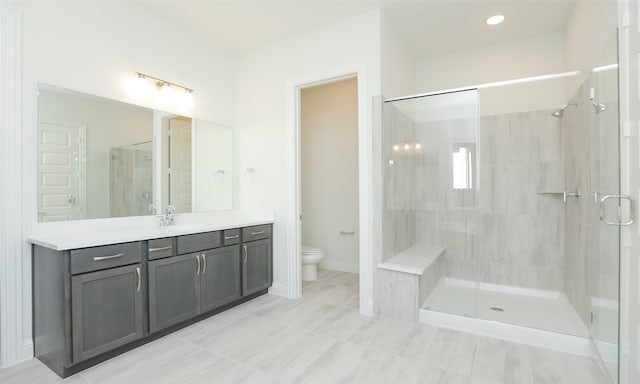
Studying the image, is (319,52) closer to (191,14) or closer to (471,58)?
(191,14)

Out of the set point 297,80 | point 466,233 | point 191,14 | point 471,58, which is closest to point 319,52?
point 297,80

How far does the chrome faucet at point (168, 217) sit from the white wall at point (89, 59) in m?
0.90

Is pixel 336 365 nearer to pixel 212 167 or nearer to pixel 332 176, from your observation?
pixel 212 167

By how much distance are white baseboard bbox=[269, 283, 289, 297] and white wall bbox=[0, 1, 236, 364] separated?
1.98 meters

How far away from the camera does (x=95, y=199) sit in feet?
7.98

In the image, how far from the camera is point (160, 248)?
2324mm

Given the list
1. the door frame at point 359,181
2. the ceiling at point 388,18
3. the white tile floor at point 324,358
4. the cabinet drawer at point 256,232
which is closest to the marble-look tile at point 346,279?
the door frame at point 359,181

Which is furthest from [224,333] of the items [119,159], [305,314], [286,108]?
[286,108]

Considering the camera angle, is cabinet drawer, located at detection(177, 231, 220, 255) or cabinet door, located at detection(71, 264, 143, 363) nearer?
cabinet door, located at detection(71, 264, 143, 363)

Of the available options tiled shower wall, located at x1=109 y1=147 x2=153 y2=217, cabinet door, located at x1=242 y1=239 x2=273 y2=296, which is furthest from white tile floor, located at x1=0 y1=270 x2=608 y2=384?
tiled shower wall, located at x1=109 y1=147 x2=153 y2=217

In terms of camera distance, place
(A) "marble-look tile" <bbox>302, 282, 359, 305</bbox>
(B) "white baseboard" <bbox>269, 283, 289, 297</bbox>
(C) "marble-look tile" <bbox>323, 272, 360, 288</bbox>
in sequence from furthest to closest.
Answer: (C) "marble-look tile" <bbox>323, 272, 360, 288</bbox> → (B) "white baseboard" <bbox>269, 283, 289, 297</bbox> → (A) "marble-look tile" <bbox>302, 282, 359, 305</bbox>

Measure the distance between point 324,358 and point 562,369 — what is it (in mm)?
1528

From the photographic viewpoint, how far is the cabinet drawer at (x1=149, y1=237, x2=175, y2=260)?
2.27 meters

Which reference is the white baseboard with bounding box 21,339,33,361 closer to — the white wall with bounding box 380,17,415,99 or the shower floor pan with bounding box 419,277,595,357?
the shower floor pan with bounding box 419,277,595,357
